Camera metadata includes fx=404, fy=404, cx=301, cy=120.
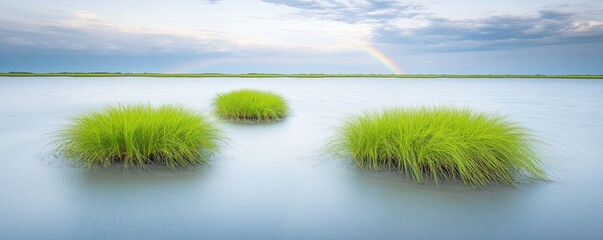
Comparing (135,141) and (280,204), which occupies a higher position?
(135,141)

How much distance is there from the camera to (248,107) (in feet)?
38.4

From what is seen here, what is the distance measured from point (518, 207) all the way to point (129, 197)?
4074mm

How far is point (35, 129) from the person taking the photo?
392 inches

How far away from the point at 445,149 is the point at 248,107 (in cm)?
748

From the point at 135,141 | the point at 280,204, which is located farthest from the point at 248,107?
the point at 280,204

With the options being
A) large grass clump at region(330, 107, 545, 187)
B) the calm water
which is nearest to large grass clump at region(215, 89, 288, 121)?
the calm water

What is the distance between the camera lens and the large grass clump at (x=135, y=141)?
18.1 ft

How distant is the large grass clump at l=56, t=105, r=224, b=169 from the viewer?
5.51 m

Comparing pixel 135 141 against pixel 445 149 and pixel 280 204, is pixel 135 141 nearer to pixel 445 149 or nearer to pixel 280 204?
pixel 280 204

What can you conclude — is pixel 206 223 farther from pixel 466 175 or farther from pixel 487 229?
pixel 466 175

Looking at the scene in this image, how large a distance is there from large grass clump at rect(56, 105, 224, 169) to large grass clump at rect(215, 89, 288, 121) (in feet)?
18.3

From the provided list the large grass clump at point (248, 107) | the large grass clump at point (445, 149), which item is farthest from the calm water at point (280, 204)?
the large grass clump at point (248, 107)

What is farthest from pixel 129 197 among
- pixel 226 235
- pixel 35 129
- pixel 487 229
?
pixel 35 129

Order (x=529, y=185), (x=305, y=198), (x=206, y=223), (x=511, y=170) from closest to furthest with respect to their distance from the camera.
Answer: (x=206, y=223) < (x=305, y=198) < (x=529, y=185) < (x=511, y=170)
